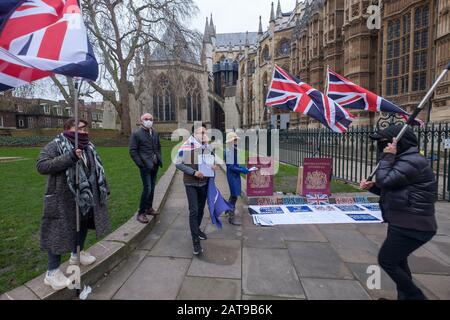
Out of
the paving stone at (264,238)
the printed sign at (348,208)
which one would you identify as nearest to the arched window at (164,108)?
the printed sign at (348,208)

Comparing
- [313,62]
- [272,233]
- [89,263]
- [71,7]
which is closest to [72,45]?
[71,7]

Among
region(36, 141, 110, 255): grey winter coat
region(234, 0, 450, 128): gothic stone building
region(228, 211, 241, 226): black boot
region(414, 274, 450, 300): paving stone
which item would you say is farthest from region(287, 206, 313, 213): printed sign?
region(234, 0, 450, 128): gothic stone building

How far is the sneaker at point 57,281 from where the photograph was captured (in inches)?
99.0

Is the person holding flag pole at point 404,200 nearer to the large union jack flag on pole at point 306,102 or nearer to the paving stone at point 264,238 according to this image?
the paving stone at point 264,238

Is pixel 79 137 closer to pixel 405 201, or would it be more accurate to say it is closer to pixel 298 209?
pixel 405 201

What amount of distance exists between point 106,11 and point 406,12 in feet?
67.2

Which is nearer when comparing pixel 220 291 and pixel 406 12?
pixel 220 291

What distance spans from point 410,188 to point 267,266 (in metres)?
1.84

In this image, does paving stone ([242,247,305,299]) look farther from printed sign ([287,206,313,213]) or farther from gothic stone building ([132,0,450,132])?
gothic stone building ([132,0,450,132])

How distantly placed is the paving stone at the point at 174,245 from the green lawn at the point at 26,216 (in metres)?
0.89

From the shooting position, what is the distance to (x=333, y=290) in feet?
9.09

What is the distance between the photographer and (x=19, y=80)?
274 cm

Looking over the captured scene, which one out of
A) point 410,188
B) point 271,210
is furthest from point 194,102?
point 410,188

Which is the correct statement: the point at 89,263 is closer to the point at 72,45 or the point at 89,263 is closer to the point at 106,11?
the point at 72,45
